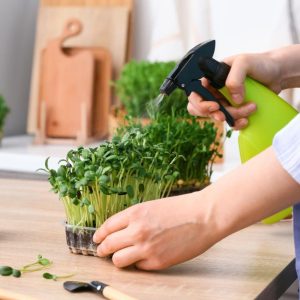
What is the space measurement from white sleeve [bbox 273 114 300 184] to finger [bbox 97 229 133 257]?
0.71 ft

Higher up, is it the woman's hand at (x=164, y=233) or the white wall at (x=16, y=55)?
the white wall at (x=16, y=55)

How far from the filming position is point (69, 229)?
1.01 metres

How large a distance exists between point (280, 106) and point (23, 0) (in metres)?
1.90

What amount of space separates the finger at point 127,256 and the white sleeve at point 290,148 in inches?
8.3

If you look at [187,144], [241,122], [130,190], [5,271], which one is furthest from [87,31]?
[5,271]

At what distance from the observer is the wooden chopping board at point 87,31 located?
2.62m

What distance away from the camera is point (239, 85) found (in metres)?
1.12

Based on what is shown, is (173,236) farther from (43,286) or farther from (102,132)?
(102,132)

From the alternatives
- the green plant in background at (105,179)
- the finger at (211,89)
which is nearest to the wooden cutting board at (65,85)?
the finger at (211,89)

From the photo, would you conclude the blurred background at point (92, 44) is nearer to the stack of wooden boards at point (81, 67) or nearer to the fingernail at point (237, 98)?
the stack of wooden boards at point (81, 67)

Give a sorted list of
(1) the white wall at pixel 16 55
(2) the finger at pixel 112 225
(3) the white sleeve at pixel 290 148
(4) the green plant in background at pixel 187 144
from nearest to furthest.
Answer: (3) the white sleeve at pixel 290 148 < (2) the finger at pixel 112 225 < (4) the green plant in background at pixel 187 144 < (1) the white wall at pixel 16 55

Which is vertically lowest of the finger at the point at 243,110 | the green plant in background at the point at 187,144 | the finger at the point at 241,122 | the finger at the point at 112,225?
the finger at the point at 112,225

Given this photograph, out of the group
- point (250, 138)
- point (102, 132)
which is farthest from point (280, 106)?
point (102, 132)

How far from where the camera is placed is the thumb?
1.12m
